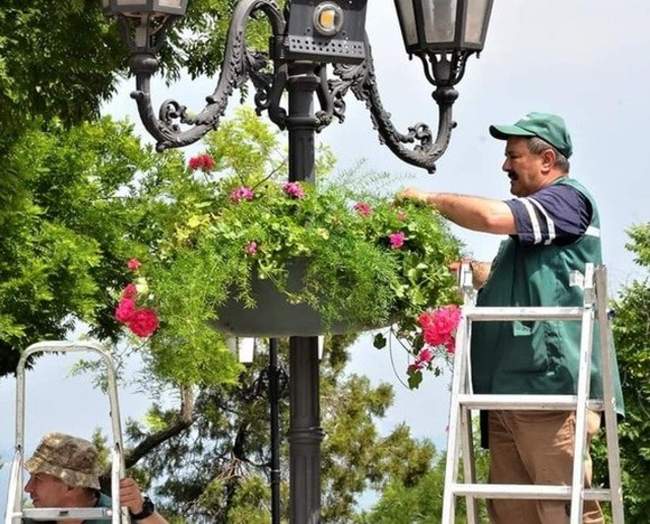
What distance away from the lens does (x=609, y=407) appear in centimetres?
687

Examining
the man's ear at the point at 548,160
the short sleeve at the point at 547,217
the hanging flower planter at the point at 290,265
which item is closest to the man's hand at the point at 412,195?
the hanging flower planter at the point at 290,265

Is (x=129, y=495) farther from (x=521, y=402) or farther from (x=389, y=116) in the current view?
(x=389, y=116)

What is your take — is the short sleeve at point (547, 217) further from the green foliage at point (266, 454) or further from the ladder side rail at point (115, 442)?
the green foliage at point (266, 454)

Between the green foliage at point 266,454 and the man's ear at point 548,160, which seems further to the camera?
the green foliage at point 266,454

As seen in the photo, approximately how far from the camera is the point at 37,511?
7.27 metres

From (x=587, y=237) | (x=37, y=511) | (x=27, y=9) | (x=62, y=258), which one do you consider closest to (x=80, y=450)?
(x=37, y=511)

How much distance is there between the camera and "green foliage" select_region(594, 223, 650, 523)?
22.8 metres

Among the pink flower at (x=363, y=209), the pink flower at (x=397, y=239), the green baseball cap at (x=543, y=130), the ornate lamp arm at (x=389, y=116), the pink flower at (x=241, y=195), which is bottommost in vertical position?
the pink flower at (x=397, y=239)

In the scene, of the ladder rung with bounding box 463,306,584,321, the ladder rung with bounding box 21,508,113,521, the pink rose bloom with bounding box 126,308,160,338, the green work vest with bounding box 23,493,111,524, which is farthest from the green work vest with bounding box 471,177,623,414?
the green work vest with bounding box 23,493,111,524

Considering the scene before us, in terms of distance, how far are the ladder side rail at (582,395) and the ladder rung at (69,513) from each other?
69.7 inches

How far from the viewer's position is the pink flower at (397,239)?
298 inches

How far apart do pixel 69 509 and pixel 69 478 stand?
29 cm

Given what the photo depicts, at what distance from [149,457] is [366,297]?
23.2 m

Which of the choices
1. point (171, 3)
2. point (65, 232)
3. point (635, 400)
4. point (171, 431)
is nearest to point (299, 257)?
point (171, 3)
